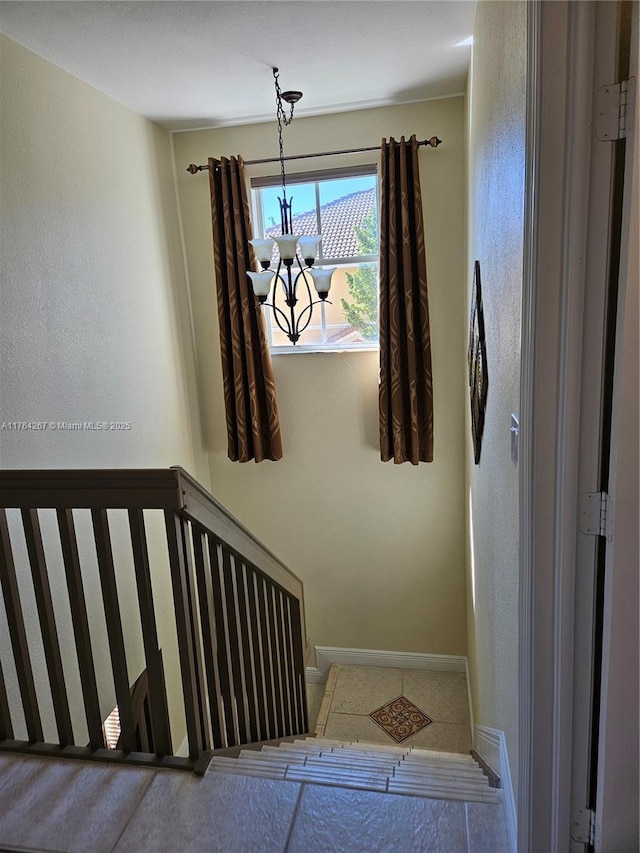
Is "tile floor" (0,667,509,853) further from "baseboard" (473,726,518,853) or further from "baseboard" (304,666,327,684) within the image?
"baseboard" (304,666,327,684)

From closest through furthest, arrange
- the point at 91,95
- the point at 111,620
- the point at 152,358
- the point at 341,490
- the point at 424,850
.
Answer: the point at 424,850 → the point at 111,620 → the point at 91,95 → the point at 152,358 → the point at 341,490

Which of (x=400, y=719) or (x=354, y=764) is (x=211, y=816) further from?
(x=400, y=719)

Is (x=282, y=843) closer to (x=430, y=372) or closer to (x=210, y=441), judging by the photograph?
(x=430, y=372)

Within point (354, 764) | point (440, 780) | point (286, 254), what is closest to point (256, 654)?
point (354, 764)

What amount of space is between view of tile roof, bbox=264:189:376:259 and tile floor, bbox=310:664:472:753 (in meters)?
3.03

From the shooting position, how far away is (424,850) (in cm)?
132

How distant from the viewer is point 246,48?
242 cm

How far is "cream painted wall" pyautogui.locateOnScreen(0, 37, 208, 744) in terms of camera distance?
2232 mm

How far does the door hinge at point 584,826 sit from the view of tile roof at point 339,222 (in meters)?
3.12

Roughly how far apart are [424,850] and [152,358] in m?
2.72

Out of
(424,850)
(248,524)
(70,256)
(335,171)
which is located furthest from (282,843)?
(335,171)

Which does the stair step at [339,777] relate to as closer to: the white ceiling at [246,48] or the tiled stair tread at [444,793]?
Result: the tiled stair tread at [444,793]

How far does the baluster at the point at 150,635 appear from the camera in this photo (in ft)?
4.98

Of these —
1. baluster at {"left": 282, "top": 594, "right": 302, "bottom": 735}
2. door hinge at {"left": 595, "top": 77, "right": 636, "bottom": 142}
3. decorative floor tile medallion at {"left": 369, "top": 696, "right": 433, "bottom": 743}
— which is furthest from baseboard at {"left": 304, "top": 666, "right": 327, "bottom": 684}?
door hinge at {"left": 595, "top": 77, "right": 636, "bottom": 142}
